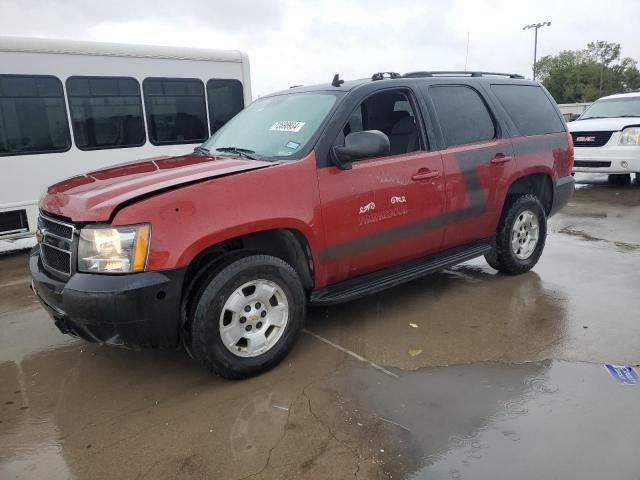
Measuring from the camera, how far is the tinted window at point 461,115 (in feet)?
14.7

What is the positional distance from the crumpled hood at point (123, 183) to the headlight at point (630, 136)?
29.5ft

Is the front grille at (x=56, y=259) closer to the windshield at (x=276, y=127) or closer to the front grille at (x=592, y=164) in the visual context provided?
the windshield at (x=276, y=127)

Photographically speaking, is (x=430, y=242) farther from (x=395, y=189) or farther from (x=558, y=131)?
(x=558, y=131)

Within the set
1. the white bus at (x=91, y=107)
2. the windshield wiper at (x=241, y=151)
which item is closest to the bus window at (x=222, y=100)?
the white bus at (x=91, y=107)

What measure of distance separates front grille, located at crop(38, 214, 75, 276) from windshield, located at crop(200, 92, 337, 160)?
1.36 m

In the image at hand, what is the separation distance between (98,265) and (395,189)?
2138 millimetres

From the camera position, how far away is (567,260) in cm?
585

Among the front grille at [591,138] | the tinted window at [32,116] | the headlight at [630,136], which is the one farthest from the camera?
the front grille at [591,138]

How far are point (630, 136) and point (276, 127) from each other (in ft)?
28.3

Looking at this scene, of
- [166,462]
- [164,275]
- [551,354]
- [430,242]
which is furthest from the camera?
[430,242]

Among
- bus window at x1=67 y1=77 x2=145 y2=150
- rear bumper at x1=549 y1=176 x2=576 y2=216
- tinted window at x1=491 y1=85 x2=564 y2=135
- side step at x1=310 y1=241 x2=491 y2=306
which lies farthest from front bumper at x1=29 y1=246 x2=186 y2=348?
bus window at x1=67 y1=77 x2=145 y2=150

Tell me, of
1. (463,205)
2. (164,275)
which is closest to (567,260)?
(463,205)

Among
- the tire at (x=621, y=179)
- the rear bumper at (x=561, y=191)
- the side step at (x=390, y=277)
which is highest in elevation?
the rear bumper at (x=561, y=191)

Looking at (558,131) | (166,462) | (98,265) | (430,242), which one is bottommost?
(166,462)
